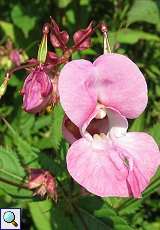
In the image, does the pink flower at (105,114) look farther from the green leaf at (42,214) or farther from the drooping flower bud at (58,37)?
the green leaf at (42,214)

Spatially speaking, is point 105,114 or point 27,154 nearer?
point 105,114

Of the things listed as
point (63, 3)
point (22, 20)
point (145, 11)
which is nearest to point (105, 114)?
point (145, 11)

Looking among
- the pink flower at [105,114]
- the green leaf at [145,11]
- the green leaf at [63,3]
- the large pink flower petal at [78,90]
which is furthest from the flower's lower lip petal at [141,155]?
the green leaf at [63,3]

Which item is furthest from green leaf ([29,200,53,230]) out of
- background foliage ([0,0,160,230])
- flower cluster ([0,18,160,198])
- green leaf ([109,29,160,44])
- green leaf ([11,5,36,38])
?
green leaf ([11,5,36,38])

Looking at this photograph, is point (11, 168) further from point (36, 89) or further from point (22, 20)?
point (22, 20)

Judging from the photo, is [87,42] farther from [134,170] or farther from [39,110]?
[134,170]

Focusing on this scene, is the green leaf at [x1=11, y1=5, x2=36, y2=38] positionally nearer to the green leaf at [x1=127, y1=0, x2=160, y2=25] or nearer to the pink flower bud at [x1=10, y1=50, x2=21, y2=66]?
the pink flower bud at [x1=10, y1=50, x2=21, y2=66]
